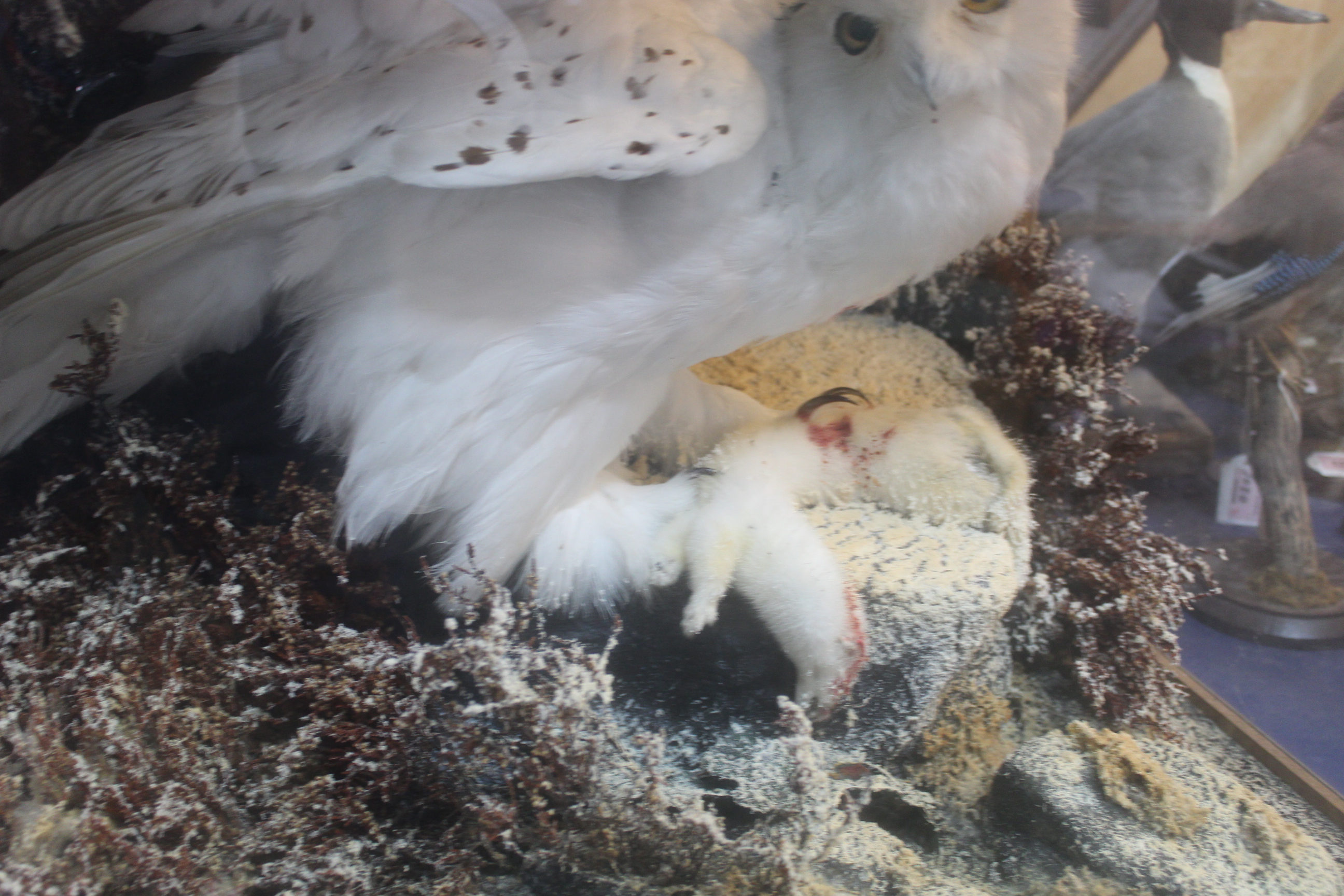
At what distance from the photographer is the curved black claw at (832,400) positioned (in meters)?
0.97

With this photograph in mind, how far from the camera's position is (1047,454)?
881 millimetres

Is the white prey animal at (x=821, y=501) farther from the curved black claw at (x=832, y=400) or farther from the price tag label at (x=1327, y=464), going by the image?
the price tag label at (x=1327, y=464)

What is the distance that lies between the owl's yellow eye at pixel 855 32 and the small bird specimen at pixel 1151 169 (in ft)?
0.86

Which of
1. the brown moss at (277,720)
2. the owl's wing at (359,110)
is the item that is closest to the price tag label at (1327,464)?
the brown moss at (277,720)

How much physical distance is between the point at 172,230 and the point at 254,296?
4.0 inches

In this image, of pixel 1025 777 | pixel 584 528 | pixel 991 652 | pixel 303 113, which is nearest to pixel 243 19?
pixel 303 113

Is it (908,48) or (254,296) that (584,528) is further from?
(908,48)

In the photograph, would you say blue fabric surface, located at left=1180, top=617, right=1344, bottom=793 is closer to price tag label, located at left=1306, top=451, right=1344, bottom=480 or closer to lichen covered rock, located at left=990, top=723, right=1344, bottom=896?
lichen covered rock, located at left=990, top=723, right=1344, bottom=896

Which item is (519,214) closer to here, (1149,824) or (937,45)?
(937,45)

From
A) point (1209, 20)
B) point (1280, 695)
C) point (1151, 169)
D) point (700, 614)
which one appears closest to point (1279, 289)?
point (1151, 169)

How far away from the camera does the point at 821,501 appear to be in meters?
0.92

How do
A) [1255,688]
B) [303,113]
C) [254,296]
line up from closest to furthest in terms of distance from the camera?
1. [303,113]
2. [254,296]
3. [1255,688]

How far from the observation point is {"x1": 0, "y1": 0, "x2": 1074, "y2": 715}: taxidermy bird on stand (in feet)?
2.25

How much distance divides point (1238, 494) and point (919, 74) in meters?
0.62
